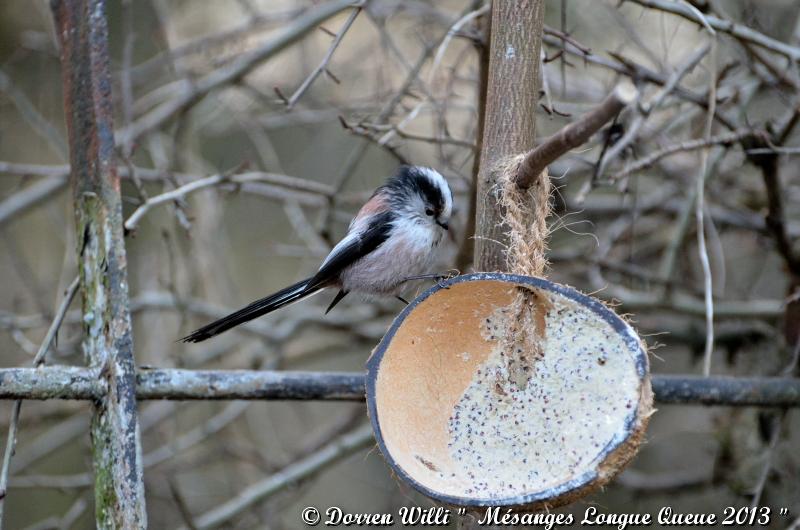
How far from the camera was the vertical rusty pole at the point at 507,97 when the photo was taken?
2.37 m

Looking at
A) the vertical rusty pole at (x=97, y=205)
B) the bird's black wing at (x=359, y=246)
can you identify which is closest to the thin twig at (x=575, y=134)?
the bird's black wing at (x=359, y=246)

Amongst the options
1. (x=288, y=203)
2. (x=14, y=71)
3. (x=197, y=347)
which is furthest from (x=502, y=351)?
(x=14, y=71)

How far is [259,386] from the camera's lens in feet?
8.91

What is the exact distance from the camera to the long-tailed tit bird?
3307 mm

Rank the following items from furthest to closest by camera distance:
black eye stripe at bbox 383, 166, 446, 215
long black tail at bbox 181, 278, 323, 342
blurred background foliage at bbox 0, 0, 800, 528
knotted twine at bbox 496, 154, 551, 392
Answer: blurred background foliage at bbox 0, 0, 800, 528
black eye stripe at bbox 383, 166, 446, 215
long black tail at bbox 181, 278, 323, 342
knotted twine at bbox 496, 154, 551, 392

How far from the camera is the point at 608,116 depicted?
1.77 m

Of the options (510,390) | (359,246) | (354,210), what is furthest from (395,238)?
(354,210)

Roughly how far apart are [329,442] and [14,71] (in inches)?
152

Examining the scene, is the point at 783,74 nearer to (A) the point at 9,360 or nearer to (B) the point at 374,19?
(B) the point at 374,19

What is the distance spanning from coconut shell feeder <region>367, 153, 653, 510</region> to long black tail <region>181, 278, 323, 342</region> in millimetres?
820

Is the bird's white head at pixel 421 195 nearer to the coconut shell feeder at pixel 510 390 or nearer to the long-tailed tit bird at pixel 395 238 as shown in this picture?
the long-tailed tit bird at pixel 395 238

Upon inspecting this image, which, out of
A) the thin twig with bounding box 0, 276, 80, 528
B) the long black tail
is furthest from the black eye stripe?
the thin twig with bounding box 0, 276, 80, 528

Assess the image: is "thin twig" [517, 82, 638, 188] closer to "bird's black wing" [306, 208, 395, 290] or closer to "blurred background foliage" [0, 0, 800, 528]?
"blurred background foliage" [0, 0, 800, 528]

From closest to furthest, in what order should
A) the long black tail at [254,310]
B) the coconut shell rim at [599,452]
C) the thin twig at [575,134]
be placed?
the thin twig at [575,134] → the coconut shell rim at [599,452] → the long black tail at [254,310]
